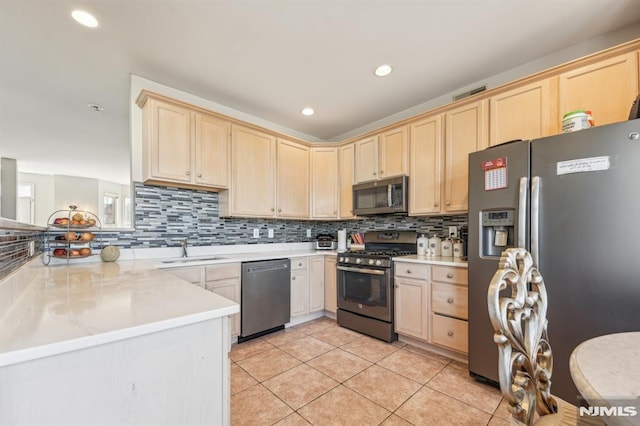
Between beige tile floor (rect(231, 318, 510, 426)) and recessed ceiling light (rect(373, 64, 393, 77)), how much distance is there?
262 cm

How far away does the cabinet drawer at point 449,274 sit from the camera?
2.22 metres

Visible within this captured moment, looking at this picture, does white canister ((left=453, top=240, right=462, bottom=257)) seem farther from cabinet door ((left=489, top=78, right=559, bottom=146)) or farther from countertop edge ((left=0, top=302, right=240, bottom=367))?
countertop edge ((left=0, top=302, right=240, bottom=367))

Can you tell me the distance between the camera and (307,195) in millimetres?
3617

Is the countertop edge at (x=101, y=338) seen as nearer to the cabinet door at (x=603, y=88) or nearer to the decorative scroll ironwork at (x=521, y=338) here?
the decorative scroll ironwork at (x=521, y=338)

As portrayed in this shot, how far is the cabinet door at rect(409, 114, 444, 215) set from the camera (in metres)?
2.65

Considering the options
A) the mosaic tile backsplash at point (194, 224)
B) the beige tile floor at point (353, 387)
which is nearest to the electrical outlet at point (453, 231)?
the mosaic tile backsplash at point (194, 224)

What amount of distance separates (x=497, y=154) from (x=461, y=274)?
1.00 m

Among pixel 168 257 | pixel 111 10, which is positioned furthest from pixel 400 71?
pixel 168 257

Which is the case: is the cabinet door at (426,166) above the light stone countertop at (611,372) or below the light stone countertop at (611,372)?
above

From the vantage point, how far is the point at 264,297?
2.76 metres

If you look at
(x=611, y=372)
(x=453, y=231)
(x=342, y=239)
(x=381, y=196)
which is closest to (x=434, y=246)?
(x=453, y=231)

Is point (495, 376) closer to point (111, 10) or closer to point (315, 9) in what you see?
point (315, 9)

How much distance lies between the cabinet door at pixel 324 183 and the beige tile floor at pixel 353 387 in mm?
1645

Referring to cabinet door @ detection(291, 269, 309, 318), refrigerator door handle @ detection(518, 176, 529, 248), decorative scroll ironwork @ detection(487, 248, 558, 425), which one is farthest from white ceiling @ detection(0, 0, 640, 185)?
cabinet door @ detection(291, 269, 309, 318)
